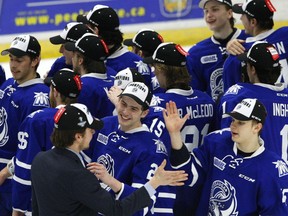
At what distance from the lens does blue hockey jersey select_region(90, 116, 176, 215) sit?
6309mm

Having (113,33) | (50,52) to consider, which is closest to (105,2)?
(50,52)

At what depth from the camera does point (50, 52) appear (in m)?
13.6

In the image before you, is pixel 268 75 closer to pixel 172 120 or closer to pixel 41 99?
pixel 172 120

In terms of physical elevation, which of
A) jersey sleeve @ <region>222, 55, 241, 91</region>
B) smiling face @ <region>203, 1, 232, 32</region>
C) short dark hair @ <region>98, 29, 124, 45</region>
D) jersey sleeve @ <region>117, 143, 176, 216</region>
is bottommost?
jersey sleeve @ <region>117, 143, 176, 216</region>

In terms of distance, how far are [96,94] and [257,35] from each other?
1446 millimetres

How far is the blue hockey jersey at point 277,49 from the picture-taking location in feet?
26.1

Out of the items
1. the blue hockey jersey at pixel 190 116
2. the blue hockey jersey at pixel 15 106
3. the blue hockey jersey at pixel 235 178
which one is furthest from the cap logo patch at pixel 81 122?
the blue hockey jersey at pixel 15 106

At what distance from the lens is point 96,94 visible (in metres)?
7.49

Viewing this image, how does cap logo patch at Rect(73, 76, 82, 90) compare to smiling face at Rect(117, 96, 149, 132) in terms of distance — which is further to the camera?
cap logo patch at Rect(73, 76, 82, 90)

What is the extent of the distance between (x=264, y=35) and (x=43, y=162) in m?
2.84

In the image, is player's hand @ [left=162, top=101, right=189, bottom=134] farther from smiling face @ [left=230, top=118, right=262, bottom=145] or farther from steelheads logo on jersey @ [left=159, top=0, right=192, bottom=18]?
steelheads logo on jersey @ [left=159, top=0, right=192, bottom=18]

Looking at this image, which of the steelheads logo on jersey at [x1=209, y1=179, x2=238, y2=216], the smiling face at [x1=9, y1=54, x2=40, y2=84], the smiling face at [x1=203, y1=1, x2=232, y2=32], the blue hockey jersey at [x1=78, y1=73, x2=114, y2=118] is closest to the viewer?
the steelheads logo on jersey at [x1=209, y1=179, x2=238, y2=216]

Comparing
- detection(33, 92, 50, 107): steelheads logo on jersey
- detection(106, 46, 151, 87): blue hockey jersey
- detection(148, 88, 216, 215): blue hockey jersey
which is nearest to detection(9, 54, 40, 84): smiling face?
detection(33, 92, 50, 107): steelheads logo on jersey

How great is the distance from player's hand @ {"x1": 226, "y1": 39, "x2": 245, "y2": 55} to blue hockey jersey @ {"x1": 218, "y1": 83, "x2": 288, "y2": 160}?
0.68m
